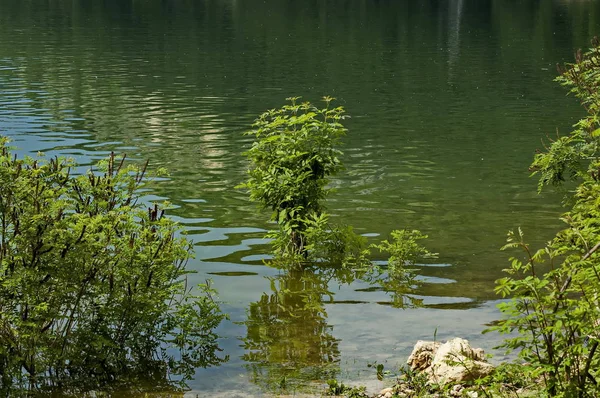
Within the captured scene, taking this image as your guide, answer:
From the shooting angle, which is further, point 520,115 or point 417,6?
point 417,6

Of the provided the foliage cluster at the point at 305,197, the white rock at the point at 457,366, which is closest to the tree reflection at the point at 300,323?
the foliage cluster at the point at 305,197

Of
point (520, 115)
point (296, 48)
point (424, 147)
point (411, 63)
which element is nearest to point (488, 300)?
point (424, 147)

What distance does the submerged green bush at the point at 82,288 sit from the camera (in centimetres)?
981

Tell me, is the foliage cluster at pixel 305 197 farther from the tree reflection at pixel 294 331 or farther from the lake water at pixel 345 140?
the lake water at pixel 345 140

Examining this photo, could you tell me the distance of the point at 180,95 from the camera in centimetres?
3984

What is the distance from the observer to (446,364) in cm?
973

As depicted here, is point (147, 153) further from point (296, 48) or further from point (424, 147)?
point (296, 48)

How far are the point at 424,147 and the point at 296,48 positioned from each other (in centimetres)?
3573

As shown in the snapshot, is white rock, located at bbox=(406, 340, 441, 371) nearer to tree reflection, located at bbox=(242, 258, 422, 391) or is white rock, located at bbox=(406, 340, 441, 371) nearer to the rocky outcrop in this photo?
the rocky outcrop

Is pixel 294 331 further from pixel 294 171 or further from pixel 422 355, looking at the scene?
pixel 294 171

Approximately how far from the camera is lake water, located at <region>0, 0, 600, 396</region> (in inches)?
500

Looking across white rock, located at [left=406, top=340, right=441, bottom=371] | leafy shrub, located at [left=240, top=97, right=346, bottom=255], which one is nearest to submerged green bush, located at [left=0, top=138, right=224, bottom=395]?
white rock, located at [left=406, top=340, right=441, bottom=371]

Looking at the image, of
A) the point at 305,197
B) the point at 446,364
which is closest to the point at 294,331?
the point at 446,364

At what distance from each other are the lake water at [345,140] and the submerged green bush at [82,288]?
853 millimetres
